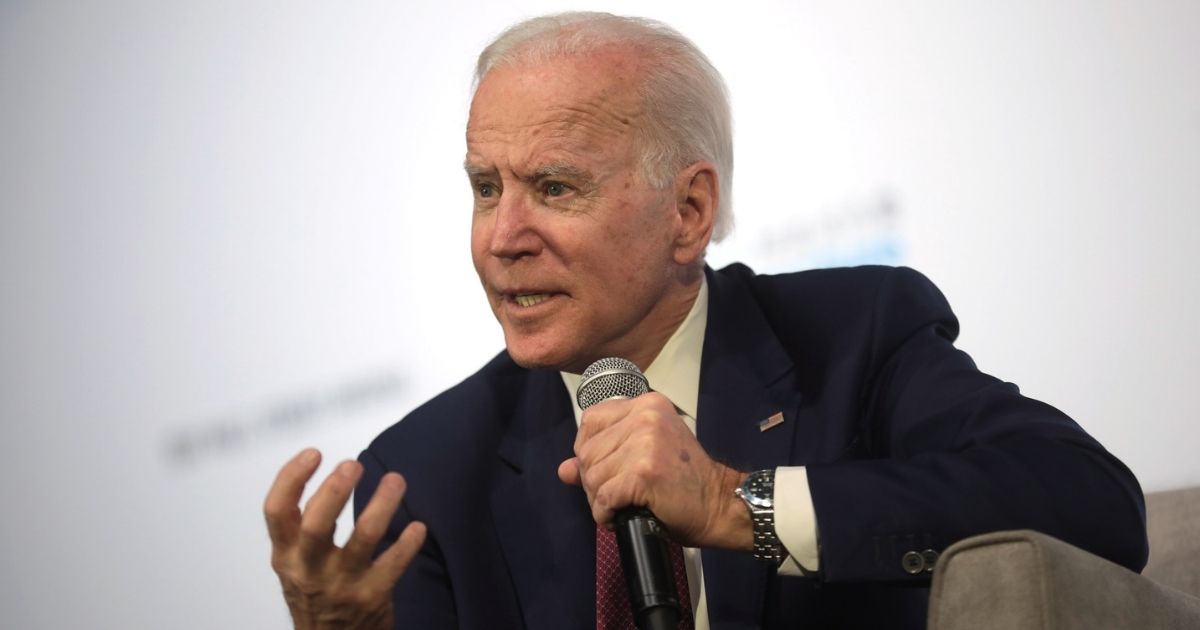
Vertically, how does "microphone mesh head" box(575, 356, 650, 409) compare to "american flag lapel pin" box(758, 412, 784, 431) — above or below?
above

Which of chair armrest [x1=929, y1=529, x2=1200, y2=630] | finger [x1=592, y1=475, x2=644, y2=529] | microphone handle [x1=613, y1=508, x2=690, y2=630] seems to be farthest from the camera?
finger [x1=592, y1=475, x2=644, y2=529]

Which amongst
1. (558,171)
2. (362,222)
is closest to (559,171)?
(558,171)

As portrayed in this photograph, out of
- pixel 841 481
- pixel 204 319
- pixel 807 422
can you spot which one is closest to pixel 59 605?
pixel 204 319

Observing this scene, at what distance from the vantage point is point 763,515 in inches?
65.1

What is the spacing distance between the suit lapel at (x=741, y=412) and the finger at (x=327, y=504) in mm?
685

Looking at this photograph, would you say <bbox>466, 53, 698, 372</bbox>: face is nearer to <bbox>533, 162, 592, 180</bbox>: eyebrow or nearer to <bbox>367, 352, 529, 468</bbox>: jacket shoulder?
<bbox>533, 162, 592, 180</bbox>: eyebrow

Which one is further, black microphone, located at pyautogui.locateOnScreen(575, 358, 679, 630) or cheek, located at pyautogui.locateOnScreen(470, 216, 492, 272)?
cheek, located at pyautogui.locateOnScreen(470, 216, 492, 272)

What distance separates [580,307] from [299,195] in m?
1.50

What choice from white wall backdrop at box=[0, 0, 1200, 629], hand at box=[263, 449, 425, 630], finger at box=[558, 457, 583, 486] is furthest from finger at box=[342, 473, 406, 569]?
white wall backdrop at box=[0, 0, 1200, 629]

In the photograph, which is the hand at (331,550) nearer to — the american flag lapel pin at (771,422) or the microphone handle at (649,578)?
the microphone handle at (649,578)

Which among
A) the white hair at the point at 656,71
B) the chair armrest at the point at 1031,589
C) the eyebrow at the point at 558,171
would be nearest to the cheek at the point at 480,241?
the eyebrow at the point at 558,171

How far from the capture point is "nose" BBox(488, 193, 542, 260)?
2.10m

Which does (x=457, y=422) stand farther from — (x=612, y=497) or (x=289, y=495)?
(x=612, y=497)

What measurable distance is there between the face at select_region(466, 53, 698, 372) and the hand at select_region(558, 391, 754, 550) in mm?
503
